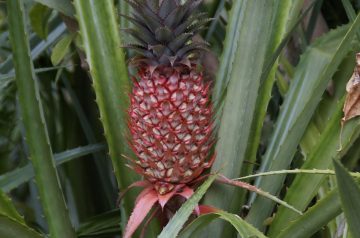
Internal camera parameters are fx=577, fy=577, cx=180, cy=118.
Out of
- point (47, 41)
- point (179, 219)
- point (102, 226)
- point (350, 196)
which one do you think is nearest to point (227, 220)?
point (179, 219)

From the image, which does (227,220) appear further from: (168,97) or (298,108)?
(298,108)

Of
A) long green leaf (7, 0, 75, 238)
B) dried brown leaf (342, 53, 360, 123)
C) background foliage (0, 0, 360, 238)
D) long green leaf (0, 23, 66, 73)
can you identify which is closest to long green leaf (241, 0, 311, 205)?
background foliage (0, 0, 360, 238)

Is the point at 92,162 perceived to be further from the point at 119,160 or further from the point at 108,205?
the point at 119,160

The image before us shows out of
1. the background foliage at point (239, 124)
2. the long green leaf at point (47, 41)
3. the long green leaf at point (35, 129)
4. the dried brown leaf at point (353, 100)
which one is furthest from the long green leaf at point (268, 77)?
the long green leaf at point (47, 41)

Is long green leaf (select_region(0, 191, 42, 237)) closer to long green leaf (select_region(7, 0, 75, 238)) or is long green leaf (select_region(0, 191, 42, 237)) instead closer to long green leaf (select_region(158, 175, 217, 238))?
long green leaf (select_region(7, 0, 75, 238))

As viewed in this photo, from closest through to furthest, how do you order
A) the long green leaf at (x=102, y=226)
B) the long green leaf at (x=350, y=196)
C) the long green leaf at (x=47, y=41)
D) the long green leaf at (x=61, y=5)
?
1. the long green leaf at (x=350, y=196)
2. the long green leaf at (x=61, y=5)
3. the long green leaf at (x=102, y=226)
4. the long green leaf at (x=47, y=41)

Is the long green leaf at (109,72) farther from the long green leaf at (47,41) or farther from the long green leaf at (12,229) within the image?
the long green leaf at (47,41)

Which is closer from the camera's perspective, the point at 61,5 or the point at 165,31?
the point at 165,31
